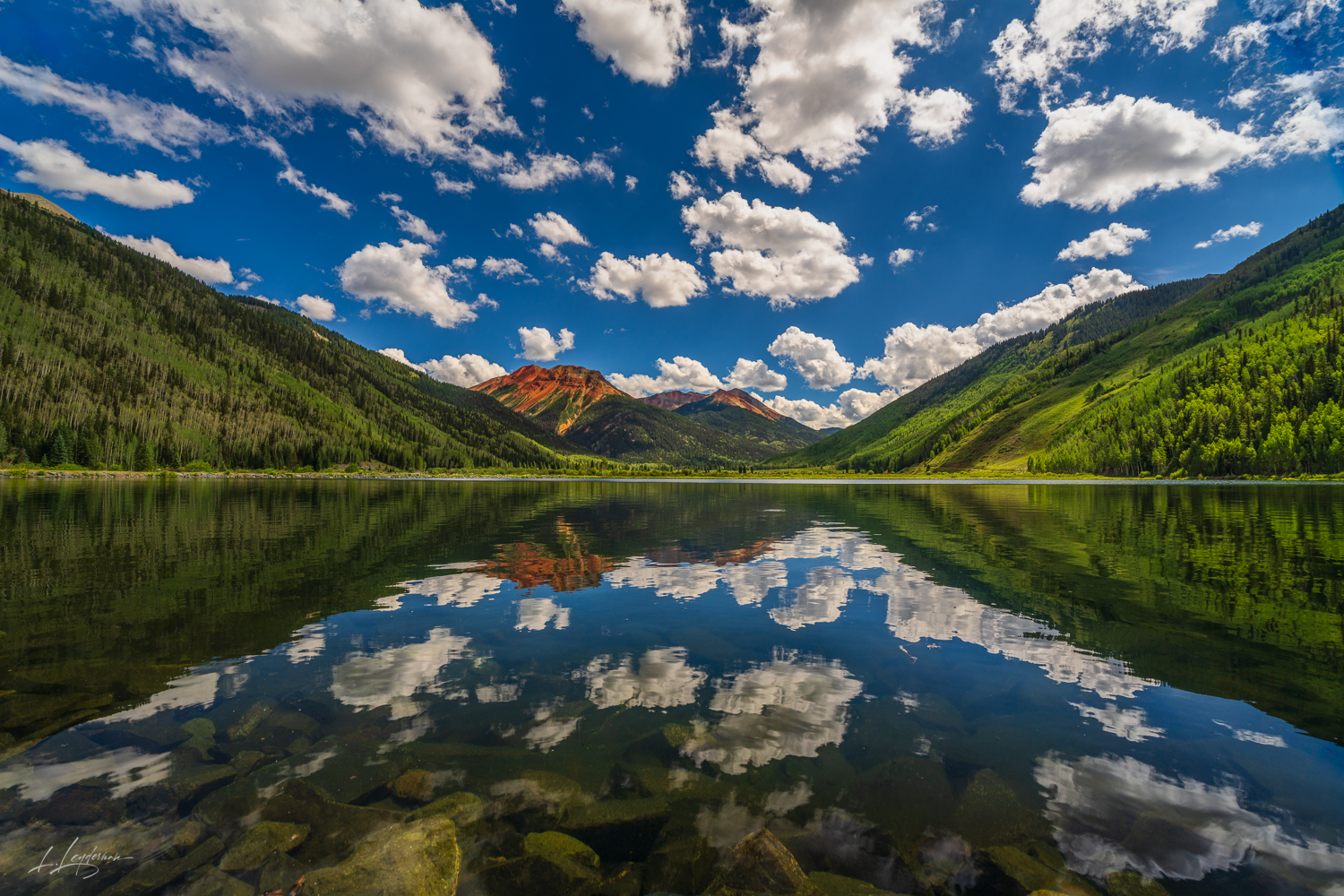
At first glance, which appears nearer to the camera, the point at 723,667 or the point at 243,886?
the point at 243,886

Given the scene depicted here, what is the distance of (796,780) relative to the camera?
9.70 metres

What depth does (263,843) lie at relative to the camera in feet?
25.2

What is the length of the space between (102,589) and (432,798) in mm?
24698

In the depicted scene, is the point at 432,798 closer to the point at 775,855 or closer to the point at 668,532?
the point at 775,855

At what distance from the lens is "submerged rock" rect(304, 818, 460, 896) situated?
6.93 m

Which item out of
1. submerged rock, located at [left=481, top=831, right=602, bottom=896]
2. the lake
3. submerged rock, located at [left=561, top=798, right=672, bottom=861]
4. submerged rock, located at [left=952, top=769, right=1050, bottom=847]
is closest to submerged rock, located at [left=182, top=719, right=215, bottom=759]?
the lake

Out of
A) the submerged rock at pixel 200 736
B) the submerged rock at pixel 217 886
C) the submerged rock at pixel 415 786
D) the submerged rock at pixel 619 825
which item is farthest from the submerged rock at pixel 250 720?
the submerged rock at pixel 619 825

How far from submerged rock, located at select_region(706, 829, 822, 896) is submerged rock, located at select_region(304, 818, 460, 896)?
374cm

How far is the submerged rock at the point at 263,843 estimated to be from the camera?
726 cm

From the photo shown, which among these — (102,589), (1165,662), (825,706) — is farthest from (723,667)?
(102,589)

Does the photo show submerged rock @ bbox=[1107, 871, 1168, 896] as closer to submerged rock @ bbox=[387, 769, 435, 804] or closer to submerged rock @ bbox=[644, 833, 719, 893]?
submerged rock @ bbox=[644, 833, 719, 893]

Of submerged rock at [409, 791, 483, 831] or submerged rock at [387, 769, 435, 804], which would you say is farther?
submerged rock at [387, 769, 435, 804]
